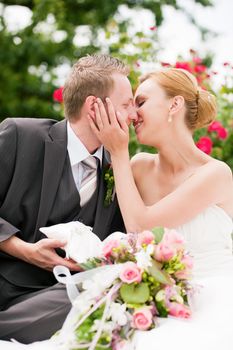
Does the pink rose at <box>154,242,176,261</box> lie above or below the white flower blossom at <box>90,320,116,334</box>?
above

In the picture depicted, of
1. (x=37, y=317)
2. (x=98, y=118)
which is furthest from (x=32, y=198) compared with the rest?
(x=37, y=317)

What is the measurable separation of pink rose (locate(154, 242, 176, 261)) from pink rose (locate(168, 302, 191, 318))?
0.24 metres

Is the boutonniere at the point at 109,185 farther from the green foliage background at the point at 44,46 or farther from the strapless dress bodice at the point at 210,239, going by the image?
the green foliage background at the point at 44,46

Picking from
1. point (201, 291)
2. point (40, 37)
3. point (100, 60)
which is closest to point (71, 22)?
point (40, 37)

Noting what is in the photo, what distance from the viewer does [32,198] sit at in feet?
13.8

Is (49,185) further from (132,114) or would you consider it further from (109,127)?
(132,114)

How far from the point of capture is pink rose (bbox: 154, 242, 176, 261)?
133 inches

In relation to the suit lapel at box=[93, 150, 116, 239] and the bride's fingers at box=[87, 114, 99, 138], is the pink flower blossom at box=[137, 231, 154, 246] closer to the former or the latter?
the suit lapel at box=[93, 150, 116, 239]

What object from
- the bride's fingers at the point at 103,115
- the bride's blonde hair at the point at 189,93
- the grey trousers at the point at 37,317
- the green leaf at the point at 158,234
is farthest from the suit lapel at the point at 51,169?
the green leaf at the point at 158,234

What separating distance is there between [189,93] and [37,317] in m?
1.89

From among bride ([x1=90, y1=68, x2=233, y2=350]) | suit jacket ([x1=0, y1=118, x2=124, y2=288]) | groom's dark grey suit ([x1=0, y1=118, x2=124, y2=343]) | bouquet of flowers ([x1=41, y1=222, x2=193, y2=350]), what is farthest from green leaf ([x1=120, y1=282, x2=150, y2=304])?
suit jacket ([x1=0, y1=118, x2=124, y2=288])

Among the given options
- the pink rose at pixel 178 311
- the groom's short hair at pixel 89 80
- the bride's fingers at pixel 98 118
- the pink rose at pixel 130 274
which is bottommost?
the pink rose at pixel 178 311

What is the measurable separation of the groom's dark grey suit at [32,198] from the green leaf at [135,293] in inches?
30.9

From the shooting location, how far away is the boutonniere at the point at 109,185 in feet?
14.5
